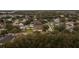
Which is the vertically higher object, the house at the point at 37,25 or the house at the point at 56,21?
the house at the point at 56,21

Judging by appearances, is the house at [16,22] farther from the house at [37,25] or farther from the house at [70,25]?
the house at [70,25]

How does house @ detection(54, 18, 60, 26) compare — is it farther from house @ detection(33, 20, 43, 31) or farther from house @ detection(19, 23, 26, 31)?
house @ detection(19, 23, 26, 31)

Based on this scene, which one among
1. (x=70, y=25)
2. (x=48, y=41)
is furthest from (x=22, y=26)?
(x=70, y=25)

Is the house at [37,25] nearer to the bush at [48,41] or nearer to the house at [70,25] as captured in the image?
the bush at [48,41]

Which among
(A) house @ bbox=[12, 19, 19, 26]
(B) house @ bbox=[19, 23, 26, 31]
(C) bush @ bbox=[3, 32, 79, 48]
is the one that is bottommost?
(C) bush @ bbox=[3, 32, 79, 48]

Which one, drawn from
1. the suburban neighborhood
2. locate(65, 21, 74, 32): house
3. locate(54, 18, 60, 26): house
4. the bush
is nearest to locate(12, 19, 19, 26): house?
the suburban neighborhood

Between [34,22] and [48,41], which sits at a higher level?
[34,22]

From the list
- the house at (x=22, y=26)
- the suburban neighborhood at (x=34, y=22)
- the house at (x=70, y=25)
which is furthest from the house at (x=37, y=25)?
the house at (x=70, y=25)

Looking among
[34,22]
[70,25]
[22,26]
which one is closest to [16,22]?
[22,26]

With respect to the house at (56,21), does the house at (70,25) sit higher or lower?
lower

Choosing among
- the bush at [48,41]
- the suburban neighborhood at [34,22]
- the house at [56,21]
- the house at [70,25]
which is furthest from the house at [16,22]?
the house at [70,25]

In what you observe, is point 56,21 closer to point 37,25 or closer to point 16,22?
point 37,25

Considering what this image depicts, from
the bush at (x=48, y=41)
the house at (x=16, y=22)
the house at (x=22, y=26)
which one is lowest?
the bush at (x=48, y=41)

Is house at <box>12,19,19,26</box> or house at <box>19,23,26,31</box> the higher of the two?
house at <box>12,19,19,26</box>
